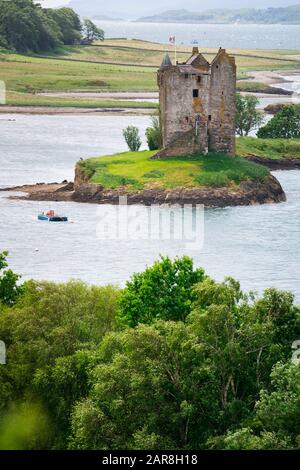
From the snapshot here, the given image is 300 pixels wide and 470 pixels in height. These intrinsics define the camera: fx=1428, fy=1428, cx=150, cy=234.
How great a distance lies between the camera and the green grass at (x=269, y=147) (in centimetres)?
11275

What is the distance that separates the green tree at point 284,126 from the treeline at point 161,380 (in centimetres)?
8242

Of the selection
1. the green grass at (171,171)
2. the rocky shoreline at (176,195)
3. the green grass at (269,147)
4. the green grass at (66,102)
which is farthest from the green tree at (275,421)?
the green grass at (66,102)

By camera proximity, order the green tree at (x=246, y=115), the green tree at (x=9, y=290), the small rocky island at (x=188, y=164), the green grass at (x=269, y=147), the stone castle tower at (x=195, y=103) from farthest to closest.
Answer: the green tree at (x=246, y=115) → the green grass at (x=269, y=147) → the stone castle tower at (x=195, y=103) → the small rocky island at (x=188, y=164) → the green tree at (x=9, y=290)

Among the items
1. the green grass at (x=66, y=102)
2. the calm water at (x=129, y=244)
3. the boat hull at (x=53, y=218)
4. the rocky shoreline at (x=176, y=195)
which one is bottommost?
the calm water at (x=129, y=244)

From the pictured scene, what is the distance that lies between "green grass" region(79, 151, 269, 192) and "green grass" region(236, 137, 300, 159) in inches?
438

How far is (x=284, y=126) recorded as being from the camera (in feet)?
411

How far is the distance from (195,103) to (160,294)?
53.8 metres

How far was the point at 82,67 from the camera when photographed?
197 metres

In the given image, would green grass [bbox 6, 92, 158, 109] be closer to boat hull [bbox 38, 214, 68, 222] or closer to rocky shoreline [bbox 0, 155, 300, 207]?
rocky shoreline [bbox 0, 155, 300, 207]

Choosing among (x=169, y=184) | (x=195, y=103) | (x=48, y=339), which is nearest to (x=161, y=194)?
(x=169, y=184)

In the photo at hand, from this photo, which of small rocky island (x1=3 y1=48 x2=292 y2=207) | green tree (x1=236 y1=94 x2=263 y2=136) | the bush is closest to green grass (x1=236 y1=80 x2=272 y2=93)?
green tree (x1=236 y1=94 x2=263 y2=136)

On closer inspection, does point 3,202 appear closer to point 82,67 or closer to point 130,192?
point 130,192

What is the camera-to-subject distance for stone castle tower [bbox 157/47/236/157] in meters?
99.2

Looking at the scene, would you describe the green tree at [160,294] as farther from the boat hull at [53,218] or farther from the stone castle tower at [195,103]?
the stone castle tower at [195,103]
